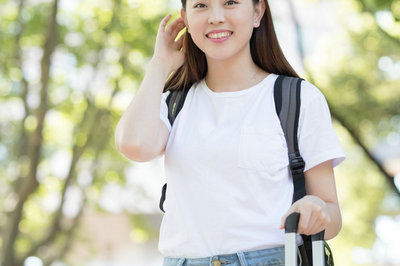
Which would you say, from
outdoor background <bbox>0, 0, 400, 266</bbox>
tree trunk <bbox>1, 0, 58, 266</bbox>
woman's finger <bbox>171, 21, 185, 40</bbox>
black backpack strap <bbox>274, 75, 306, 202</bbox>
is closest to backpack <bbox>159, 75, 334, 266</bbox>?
black backpack strap <bbox>274, 75, 306, 202</bbox>

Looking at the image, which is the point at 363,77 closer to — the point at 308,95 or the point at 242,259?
the point at 308,95

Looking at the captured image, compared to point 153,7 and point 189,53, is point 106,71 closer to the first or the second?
point 153,7

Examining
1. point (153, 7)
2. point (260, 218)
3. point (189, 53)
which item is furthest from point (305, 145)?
point (153, 7)

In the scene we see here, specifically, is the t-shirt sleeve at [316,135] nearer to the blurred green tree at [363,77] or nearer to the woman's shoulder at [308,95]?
the woman's shoulder at [308,95]

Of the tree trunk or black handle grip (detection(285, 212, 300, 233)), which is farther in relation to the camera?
the tree trunk

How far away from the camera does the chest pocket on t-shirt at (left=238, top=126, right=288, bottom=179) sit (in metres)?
2.07

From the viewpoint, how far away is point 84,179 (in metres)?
15.2

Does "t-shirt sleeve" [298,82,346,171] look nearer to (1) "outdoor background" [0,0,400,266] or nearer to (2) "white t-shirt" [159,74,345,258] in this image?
(2) "white t-shirt" [159,74,345,258]

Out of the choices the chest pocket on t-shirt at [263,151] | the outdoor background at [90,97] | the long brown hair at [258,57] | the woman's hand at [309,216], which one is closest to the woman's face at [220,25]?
the long brown hair at [258,57]

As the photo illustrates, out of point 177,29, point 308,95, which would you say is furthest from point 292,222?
point 177,29

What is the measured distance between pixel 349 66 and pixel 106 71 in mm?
5314

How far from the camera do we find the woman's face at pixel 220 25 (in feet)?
7.29

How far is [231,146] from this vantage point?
6.88 feet

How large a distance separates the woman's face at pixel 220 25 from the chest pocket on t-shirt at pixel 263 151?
0.33 meters
